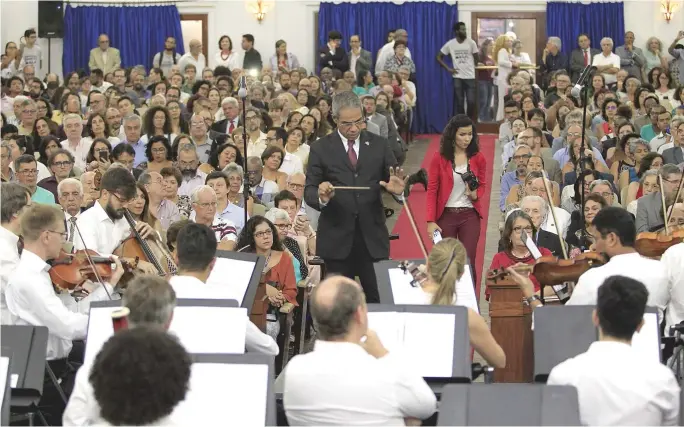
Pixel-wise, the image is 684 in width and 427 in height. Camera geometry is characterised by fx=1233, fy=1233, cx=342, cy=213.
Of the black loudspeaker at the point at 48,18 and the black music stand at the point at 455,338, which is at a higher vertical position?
the black loudspeaker at the point at 48,18

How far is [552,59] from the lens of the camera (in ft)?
59.5

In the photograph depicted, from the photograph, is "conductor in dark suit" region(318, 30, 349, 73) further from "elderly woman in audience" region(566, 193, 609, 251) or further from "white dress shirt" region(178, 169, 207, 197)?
"elderly woman in audience" region(566, 193, 609, 251)

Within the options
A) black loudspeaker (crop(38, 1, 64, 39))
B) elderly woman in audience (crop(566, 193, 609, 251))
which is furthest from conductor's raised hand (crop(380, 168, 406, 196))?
black loudspeaker (crop(38, 1, 64, 39))

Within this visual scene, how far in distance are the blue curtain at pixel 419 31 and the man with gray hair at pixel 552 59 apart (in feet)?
5.01

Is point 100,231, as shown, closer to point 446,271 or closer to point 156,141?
point 446,271

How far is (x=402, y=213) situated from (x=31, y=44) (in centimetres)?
853

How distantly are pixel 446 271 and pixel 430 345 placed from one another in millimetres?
544

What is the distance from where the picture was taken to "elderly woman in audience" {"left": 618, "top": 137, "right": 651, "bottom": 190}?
10062 millimetres

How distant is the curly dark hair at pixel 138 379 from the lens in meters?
3.26

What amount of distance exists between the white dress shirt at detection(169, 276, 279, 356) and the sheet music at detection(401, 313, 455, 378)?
66 cm

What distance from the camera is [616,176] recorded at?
34.6 ft

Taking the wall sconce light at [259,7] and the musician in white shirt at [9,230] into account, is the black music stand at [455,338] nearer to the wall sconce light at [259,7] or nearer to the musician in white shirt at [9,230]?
the musician in white shirt at [9,230]

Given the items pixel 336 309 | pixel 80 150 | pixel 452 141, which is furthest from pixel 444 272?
pixel 80 150

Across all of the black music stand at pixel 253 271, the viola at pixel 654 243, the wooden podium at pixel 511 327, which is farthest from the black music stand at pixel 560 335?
the viola at pixel 654 243
